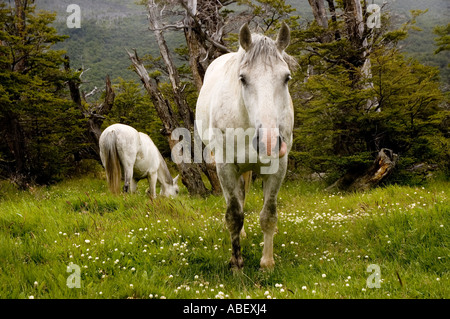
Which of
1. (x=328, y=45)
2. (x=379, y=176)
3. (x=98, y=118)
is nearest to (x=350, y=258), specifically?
(x=379, y=176)

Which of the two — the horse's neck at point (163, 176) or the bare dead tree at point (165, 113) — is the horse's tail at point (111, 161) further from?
the horse's neck at point (163, 176)

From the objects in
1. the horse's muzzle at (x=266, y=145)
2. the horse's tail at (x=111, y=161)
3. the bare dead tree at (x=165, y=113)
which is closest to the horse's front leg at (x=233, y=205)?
the horse's muzzle at (x=266, y=145)

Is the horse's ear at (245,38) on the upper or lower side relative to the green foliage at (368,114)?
upper

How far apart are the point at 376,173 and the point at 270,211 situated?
499 cm

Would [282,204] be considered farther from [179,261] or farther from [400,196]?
[179,261]

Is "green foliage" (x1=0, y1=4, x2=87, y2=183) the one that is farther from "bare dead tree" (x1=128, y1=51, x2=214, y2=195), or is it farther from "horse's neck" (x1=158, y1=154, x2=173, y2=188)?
"bare dead tree" (x1=128, y1=51, x2=214, y2=195)

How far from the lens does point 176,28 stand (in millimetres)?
8891

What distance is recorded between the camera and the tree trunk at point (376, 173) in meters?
Answer: 7.53

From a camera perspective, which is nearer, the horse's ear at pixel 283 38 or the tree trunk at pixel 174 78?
the horse's ear at pixel 283 38

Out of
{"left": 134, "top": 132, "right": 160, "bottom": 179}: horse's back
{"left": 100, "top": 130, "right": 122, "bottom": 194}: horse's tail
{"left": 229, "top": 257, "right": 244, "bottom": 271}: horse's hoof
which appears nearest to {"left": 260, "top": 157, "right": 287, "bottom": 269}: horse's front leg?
{"left": 229, "top": 257, "right": 244, "bottom": 271}: horse's hoof

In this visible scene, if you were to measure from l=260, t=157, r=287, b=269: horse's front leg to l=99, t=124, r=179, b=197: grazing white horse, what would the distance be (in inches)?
211

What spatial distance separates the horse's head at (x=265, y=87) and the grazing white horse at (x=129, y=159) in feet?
20.3
